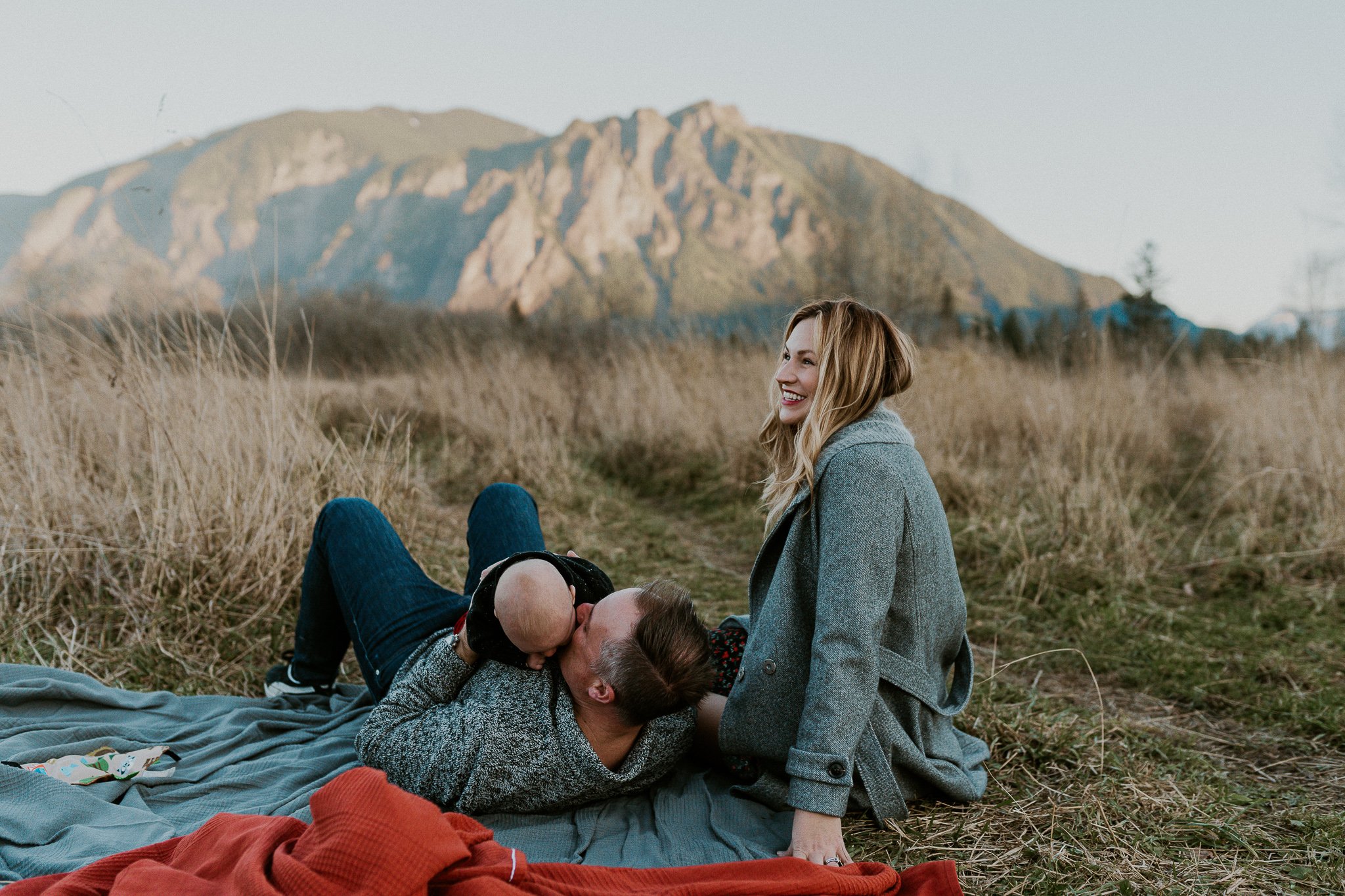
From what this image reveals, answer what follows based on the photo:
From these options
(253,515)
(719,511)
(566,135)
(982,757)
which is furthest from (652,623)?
(566,135)

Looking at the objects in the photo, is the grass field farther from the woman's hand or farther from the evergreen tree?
the evergreen tree

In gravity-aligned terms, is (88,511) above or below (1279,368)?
below

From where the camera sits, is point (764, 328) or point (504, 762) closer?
point (504, 762)

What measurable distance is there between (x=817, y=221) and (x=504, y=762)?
13980 mm

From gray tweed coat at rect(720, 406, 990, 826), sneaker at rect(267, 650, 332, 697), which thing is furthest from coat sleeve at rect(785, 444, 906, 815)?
sneaker at rect(267, 650, 332, 697)

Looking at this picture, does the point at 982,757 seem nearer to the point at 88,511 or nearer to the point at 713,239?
the point at 88,511

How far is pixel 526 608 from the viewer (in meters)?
1.79

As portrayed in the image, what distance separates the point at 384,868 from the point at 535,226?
13022 cm

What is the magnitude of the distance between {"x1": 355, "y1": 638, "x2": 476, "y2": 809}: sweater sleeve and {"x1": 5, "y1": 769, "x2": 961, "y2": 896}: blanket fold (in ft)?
0.92

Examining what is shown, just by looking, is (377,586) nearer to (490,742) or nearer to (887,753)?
(490,742)

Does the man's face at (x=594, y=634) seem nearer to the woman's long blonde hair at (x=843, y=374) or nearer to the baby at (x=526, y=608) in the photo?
the baby at (x=526, y=608)

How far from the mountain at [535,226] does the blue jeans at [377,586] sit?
1.34 m

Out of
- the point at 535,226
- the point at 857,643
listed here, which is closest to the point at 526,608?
the point at 857,643

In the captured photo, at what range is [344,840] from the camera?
135 cm
